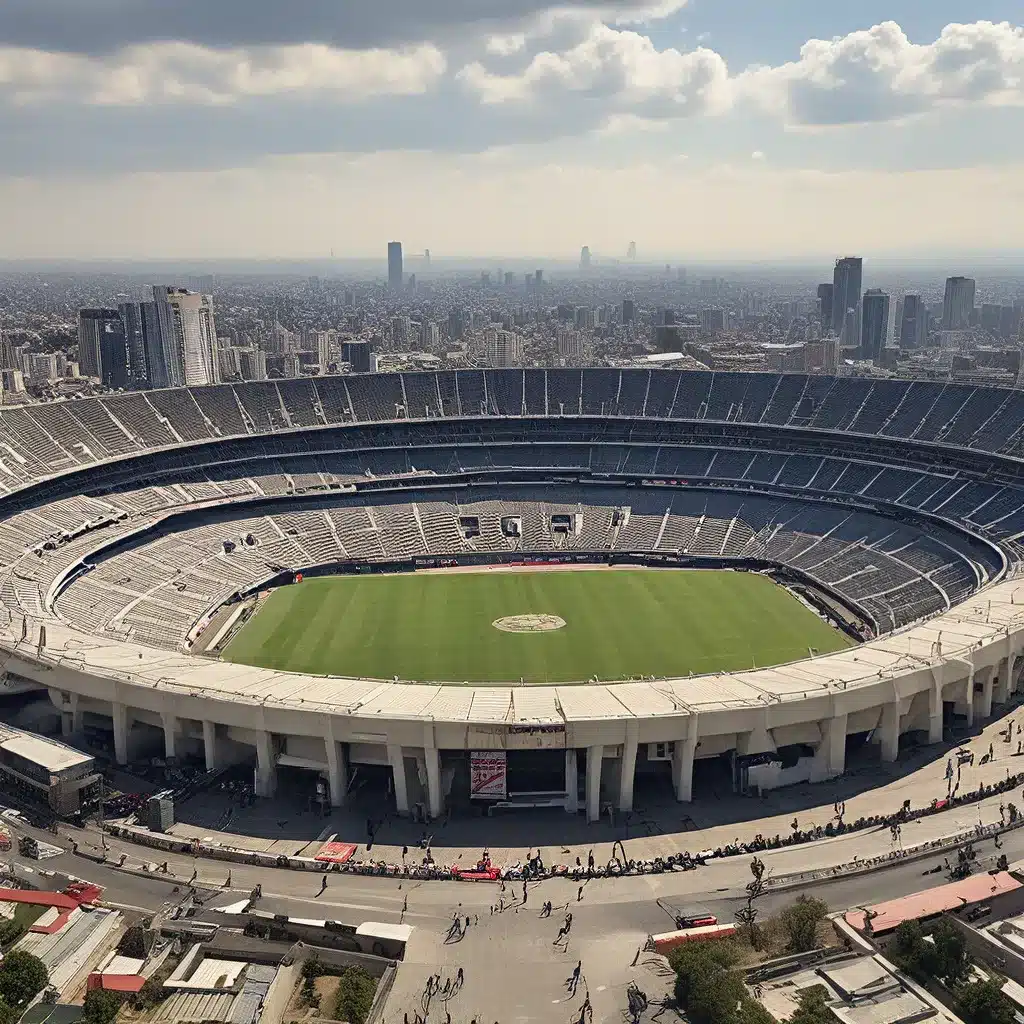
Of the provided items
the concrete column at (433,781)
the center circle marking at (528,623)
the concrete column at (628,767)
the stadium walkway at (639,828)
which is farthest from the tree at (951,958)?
the center circle marking at (528,623)

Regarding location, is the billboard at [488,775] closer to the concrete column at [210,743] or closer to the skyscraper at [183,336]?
the concrete column at [210,743]

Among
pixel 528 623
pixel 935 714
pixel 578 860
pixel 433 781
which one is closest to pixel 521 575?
pixel 528 623

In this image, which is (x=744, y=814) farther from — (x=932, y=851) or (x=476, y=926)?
(x=476, y=926)

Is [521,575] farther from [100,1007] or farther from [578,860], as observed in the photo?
[100,1007]

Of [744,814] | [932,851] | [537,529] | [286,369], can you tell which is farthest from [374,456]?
[286,369]

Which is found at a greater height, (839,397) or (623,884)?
(839,397)

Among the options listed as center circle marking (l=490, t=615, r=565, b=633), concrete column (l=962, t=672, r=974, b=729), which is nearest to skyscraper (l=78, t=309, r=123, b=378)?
center circle marking (l=490, t=615, r=565, b=633)
